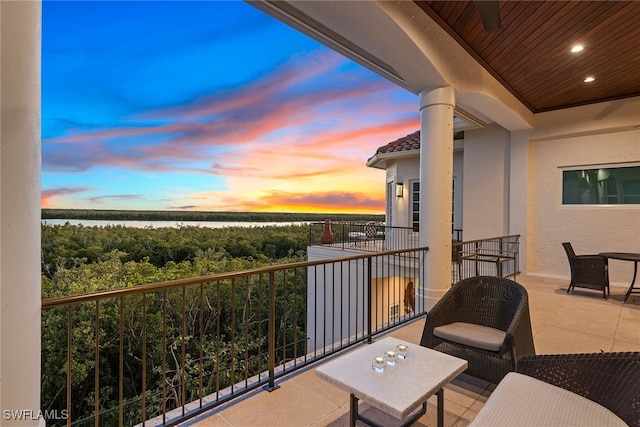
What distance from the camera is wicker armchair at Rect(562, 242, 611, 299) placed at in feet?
16.4

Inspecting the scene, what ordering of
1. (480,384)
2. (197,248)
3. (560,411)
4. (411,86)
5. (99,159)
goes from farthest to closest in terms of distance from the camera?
1. (197,248)
2. (99,159)
3. (411,86)
4. (480,384)
5. (560,411)

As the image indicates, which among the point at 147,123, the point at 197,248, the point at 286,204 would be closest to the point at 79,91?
the point at 147,123

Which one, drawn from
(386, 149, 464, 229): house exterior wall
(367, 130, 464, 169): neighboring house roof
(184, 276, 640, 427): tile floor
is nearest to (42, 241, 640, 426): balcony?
(184, 276, 640, 427): tile floor

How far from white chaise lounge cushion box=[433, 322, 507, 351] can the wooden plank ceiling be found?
3.20m

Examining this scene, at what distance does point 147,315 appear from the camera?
10.3m

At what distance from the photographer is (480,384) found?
256 cm

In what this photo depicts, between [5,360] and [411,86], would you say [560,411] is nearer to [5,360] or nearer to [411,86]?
[5,360]

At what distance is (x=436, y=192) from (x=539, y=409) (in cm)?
322

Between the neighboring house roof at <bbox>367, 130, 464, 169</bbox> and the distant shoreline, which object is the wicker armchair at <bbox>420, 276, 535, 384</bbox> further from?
the distant shoreline

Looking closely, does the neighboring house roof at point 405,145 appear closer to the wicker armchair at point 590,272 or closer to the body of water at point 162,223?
the wicker armchair at point 590,272

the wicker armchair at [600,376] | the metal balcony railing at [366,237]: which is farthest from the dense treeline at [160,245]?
the wicker armchair at [600,376]

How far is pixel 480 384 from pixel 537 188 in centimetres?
599

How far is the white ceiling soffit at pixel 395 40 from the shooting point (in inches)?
119

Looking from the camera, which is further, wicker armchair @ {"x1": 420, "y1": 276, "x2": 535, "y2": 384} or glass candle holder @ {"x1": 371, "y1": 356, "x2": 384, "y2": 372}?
wicker armchair @ {"x1": 420, "y1": 276, "x2": 535, "y2": 384}
